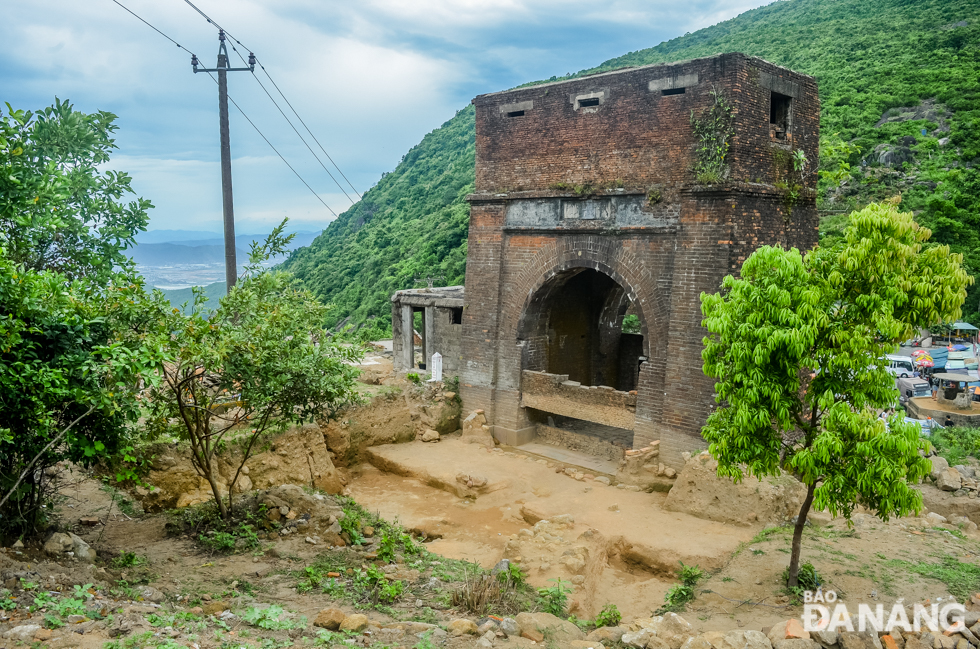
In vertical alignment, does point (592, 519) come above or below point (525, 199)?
below

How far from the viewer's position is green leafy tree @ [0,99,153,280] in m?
7.11

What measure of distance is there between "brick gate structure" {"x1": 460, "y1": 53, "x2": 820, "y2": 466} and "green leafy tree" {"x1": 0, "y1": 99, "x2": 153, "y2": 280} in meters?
8.60

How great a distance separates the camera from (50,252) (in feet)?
26.9

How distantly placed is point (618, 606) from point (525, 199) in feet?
30.1

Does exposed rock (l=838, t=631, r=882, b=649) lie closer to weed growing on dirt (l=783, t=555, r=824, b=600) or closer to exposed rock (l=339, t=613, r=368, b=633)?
weed growing on dirt (l=783, t=555, r=824, b=600)

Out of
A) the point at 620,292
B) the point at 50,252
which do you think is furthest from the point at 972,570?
the point at 50,252

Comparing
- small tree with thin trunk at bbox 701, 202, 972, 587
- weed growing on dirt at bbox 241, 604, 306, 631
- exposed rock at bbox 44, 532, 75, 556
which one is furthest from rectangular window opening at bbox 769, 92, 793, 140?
exposed rock at bbox 44, 532, 75, 556

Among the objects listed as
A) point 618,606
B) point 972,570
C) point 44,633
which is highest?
point 44,633

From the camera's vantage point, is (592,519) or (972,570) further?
(592,519)

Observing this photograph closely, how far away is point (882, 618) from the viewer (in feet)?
23.1

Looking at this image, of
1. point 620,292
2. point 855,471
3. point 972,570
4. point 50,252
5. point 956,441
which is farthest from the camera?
point 620,292

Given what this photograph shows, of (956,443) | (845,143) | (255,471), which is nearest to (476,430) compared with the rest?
(255,471)

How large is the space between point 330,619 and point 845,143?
32.0 metres

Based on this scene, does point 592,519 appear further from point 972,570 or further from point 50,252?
point 50,252
